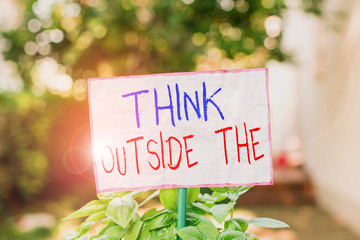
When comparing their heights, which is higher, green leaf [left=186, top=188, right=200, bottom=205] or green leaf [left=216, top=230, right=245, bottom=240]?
green leaf [left=186, top=188, right=200, bottom=205]

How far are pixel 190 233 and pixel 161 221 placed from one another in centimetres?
11

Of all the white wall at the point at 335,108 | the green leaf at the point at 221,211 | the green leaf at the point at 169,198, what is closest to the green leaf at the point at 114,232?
the green leaf at the point at 169,198

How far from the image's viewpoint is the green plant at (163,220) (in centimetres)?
106

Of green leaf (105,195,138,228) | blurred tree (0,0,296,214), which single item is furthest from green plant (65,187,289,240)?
blurred tree (0,0,296,214)

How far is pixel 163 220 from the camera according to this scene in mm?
1148

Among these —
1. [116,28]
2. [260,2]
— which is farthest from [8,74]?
[260,2]

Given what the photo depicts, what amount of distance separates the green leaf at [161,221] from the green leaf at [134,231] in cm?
3

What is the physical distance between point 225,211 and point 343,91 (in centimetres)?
467

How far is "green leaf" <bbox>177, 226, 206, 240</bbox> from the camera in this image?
1049mm

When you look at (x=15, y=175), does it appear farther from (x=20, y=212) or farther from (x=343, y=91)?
(x=343, y=91)

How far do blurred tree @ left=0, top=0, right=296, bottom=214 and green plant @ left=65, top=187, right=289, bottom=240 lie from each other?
235 cm

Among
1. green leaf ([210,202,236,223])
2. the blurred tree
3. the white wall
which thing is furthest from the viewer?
the white wall

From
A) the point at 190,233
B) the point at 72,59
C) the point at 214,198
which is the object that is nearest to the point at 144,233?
the point at 190,233

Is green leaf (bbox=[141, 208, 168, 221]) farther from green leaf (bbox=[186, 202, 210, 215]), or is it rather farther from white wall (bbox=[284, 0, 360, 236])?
white wall (bbox=[284, 0, 360, 236])
